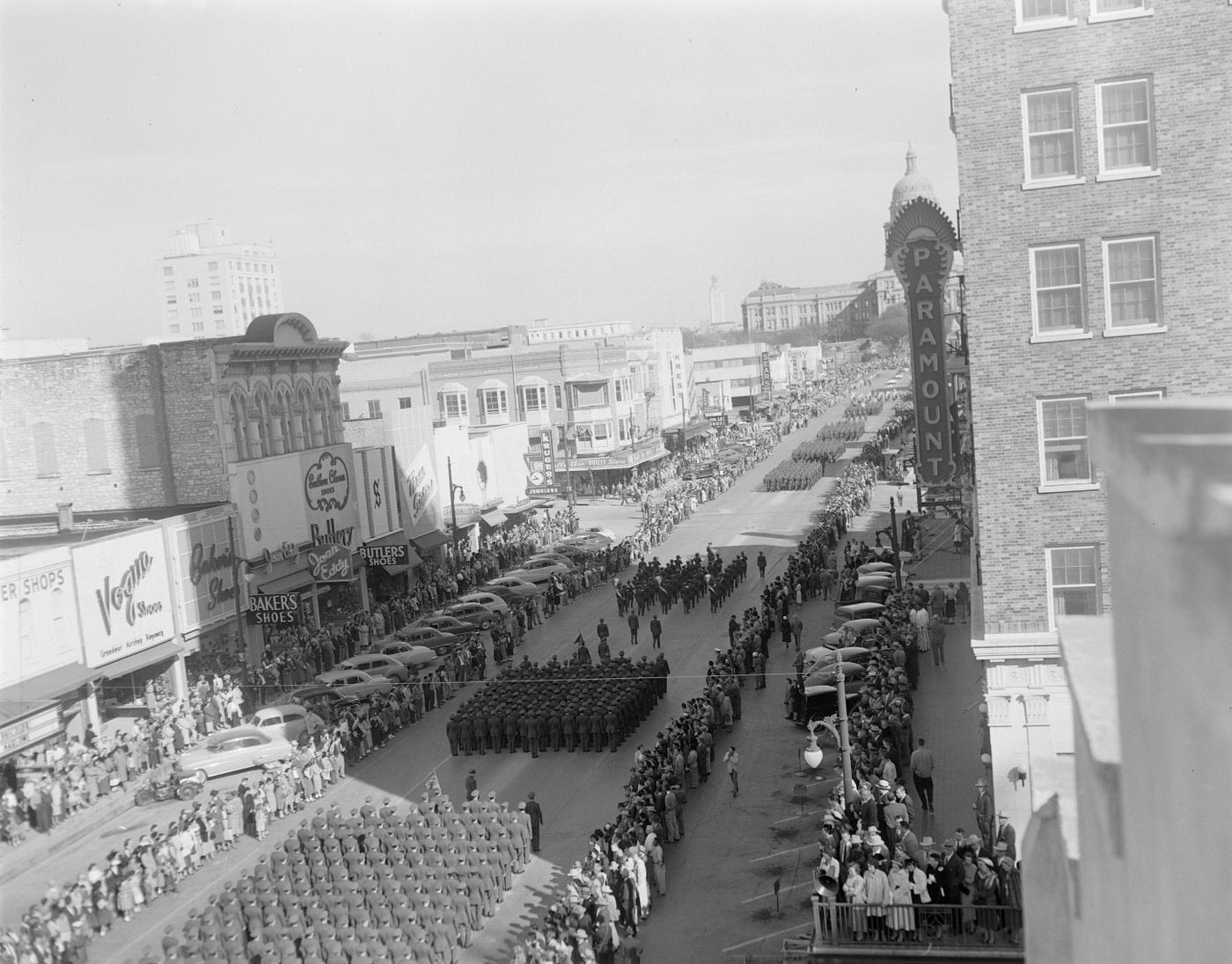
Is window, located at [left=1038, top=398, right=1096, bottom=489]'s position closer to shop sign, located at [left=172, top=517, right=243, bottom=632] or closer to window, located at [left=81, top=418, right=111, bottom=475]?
shop sign, located at [left=172, top=517, right=243, bottom=632]

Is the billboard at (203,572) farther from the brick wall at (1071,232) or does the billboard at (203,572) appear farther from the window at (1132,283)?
the window at (1132,283)

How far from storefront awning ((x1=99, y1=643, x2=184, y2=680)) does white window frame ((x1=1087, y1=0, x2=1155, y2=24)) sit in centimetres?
2650

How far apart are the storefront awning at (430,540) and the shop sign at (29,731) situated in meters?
25.7

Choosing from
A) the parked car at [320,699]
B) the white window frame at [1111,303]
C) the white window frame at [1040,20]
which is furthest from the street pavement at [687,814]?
the white window frame at [1040,20]

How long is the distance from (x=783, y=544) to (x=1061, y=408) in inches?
1486

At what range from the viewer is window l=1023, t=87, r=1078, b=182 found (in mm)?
19094

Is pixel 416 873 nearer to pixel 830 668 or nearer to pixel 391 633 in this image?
pixel 830 668

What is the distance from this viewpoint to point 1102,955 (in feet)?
14.0

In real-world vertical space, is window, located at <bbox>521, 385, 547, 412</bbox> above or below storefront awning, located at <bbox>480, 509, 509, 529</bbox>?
above

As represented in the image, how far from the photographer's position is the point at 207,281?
15000 cm

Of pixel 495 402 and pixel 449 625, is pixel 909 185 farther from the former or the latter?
pixel 449 625

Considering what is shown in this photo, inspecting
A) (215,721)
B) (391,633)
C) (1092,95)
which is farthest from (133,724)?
(1092,95)

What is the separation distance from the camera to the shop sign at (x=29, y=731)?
2619 cm

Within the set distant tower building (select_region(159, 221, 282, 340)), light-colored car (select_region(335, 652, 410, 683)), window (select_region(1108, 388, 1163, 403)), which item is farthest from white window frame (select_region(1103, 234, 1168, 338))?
distant tower building (select_region(159, 221, 282, 340))
